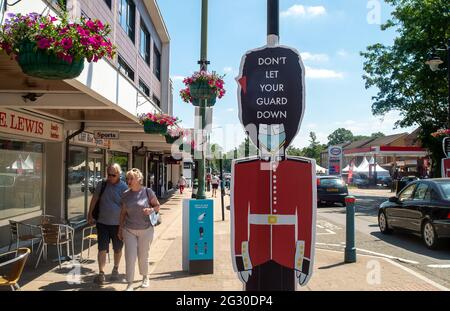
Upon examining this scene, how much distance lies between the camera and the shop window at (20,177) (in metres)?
9.09

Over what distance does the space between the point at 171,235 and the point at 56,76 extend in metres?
7.33

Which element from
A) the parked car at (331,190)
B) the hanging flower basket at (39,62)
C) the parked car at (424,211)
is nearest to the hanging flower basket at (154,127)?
the parked car at (424,211)

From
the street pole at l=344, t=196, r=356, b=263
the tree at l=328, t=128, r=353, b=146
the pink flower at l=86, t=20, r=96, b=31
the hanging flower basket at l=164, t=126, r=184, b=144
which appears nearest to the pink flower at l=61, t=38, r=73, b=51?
the pink flower at l=86, t=20, r=96, b=31

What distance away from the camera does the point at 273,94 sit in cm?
371

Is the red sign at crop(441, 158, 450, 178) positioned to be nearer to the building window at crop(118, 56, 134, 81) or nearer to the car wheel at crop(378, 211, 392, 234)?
the car wheel at crop(378, 211, 392, 234)

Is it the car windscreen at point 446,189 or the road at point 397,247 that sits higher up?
the car windscreen at point 446,189

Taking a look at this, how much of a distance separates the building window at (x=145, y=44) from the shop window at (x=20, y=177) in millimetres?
13461

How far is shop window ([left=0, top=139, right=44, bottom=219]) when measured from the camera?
9086mm

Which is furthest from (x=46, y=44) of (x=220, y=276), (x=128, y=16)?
(x=128, y=16)

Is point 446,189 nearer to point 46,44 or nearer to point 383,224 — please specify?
point 383,224

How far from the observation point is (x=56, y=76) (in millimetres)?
4832

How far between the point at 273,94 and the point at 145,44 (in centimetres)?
2300

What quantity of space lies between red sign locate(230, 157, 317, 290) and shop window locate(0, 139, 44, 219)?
22.0ft

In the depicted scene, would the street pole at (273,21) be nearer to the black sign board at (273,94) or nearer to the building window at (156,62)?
the black sign board at (273,94)
